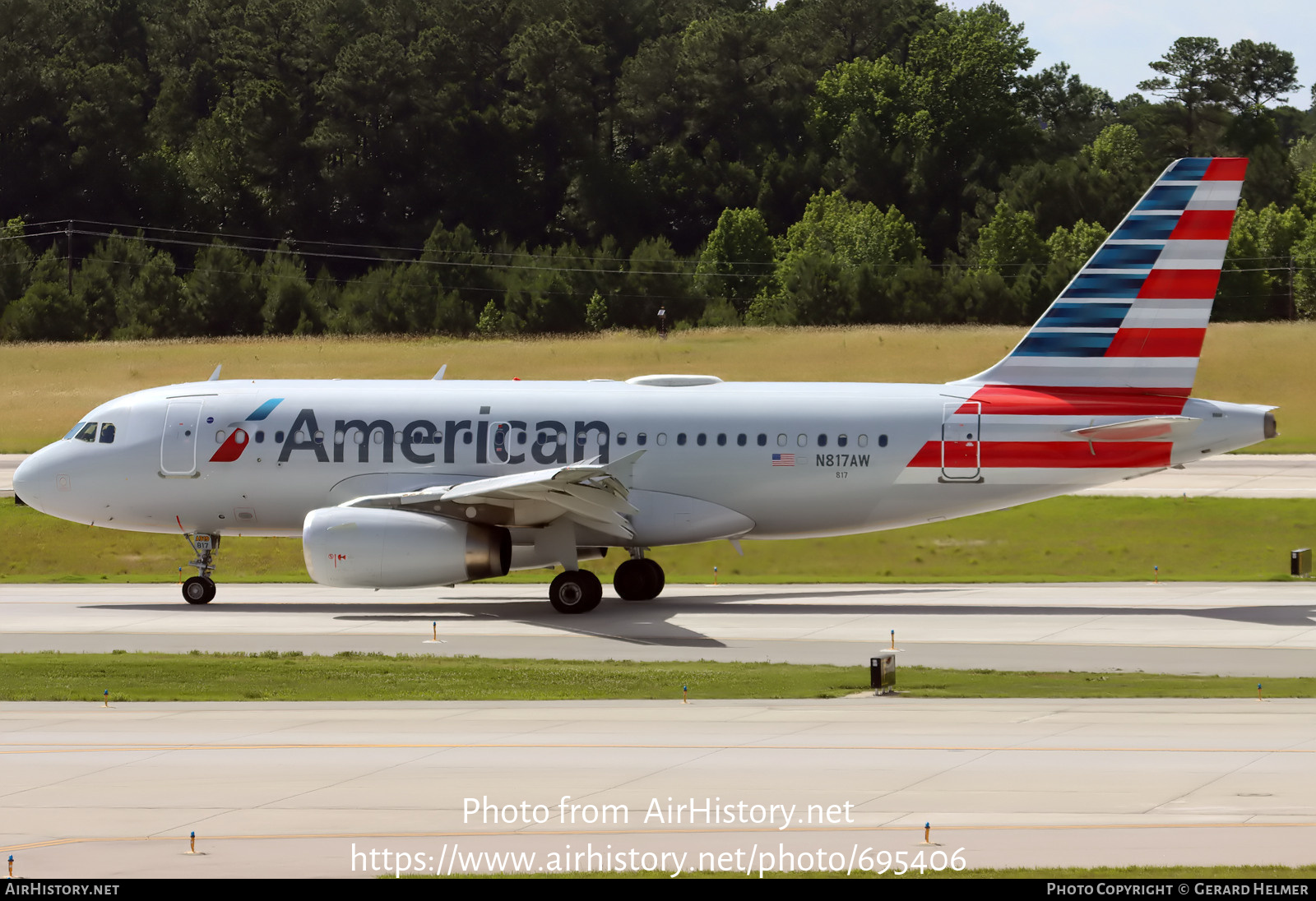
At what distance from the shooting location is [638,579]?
3288 cm

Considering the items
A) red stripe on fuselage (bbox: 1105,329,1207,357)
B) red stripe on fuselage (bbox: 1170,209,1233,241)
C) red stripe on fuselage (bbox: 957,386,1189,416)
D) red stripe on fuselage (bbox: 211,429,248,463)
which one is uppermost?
red stripe on fuselage (bbox: 1170,209,1233,241)

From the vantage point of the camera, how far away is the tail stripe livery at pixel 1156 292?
31250 millimetres

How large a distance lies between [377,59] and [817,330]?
47.3m

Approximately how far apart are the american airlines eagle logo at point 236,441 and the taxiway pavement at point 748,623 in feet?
9.99

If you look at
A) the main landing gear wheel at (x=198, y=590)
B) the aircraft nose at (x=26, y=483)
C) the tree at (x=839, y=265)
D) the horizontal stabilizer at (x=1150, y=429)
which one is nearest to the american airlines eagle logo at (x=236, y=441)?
the main landing gear wheel at (x=198, y=590)

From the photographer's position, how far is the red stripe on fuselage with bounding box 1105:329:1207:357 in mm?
31250

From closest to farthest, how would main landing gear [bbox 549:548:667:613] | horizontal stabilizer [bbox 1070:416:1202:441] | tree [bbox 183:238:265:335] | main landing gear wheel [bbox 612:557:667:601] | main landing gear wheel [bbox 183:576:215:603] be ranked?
horizontal stabilizer [bbox 1070:416:1202:441], main landing gear [bbox 549:548:667:613], main landing gear wheel [bbox 183:576:215:603], main landing gear wheel [bbox 612:557:667:601], tree [bbox 183:238:265:335]

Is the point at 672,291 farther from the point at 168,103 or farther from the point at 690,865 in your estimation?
the point at 690,865

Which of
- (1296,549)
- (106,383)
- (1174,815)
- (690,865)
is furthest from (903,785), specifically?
(106,383)

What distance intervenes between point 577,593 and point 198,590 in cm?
800

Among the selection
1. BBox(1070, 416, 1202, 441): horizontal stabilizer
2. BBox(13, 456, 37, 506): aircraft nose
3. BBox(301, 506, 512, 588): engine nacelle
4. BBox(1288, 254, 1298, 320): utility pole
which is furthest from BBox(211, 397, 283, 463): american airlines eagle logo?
BBox(1288, 254, 1298, 320): utility pole

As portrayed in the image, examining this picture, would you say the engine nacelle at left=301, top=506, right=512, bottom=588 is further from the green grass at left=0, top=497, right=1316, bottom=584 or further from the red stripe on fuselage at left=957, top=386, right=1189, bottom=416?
the red stripe on fuselage at left=957, top=386, right=1189, bottom=416

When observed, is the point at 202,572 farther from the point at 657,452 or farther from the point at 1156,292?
the point at 1156,292

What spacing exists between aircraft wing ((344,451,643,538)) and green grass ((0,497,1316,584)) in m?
6.78
